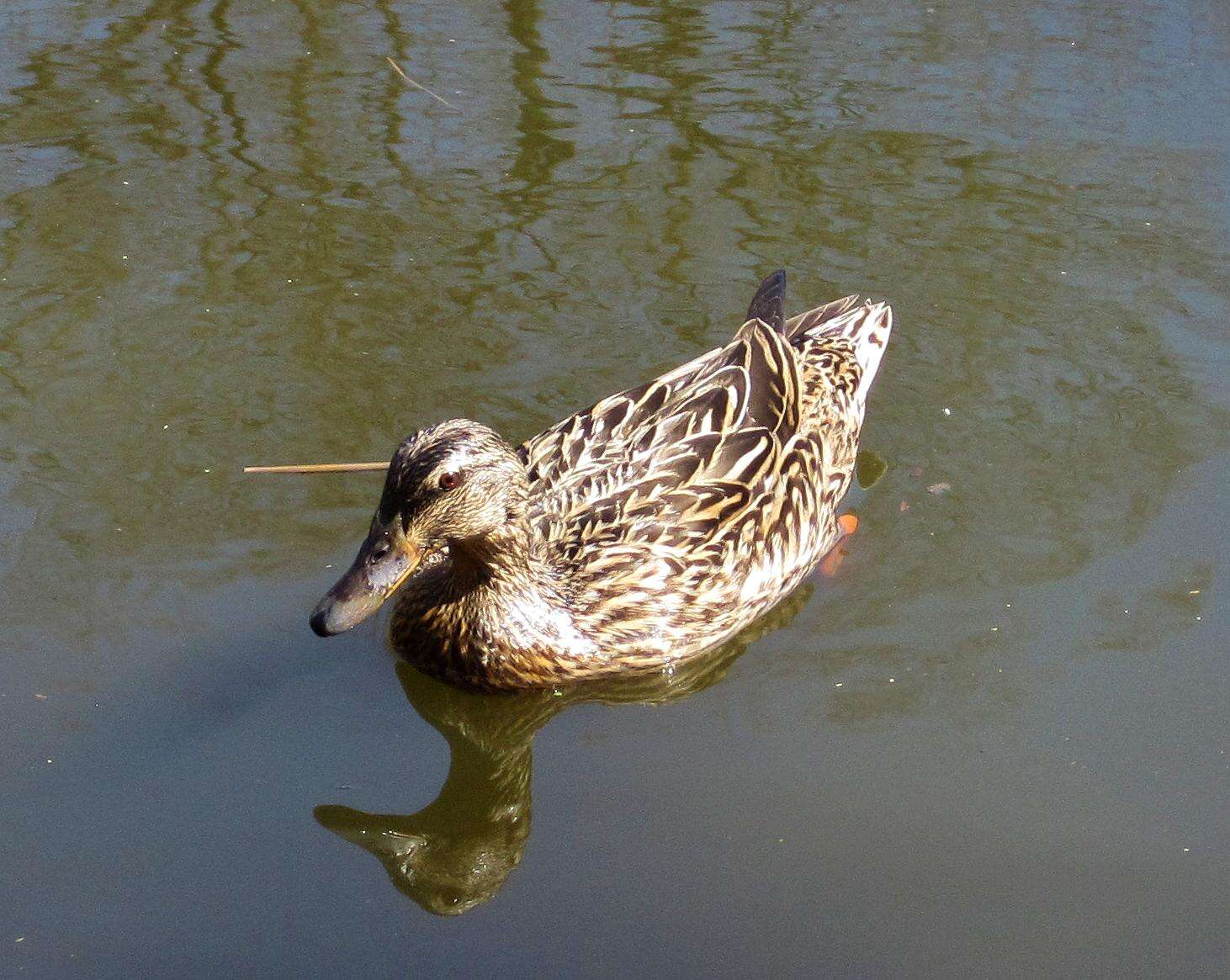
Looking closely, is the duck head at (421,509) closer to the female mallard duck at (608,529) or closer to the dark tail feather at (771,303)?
the female mallard duck at (608,529)

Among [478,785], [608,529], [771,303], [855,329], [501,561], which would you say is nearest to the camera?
[478,785]

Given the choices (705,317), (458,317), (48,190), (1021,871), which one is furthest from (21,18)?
(1021,871)

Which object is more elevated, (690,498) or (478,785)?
(690,498)

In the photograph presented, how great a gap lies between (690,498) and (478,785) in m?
1.36

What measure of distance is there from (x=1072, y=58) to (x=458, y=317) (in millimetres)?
4762

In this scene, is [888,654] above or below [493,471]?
below

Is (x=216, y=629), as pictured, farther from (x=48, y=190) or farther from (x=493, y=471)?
(x=48, y=190)

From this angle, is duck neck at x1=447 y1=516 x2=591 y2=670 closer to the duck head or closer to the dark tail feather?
the duck head

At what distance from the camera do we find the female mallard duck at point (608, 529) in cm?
520

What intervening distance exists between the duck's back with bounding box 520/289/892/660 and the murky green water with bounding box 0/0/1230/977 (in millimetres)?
242

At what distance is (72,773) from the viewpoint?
16.8ft

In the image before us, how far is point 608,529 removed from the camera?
588cm

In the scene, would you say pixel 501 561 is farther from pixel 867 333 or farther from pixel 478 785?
pixel 867 333

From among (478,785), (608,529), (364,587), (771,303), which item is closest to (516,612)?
(608,529)
